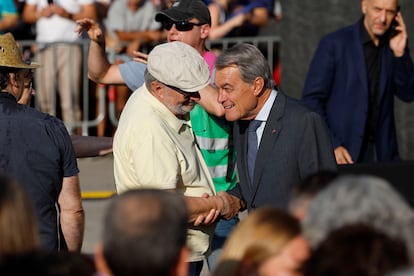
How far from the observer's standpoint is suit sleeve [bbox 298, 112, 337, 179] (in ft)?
20.7

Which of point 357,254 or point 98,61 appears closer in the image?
point 357,254

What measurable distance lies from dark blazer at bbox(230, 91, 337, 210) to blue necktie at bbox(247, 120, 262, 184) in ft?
0.43

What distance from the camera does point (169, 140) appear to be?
6160 mm

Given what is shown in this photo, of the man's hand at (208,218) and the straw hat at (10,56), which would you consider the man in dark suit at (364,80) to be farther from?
the straw hat at (10,56)

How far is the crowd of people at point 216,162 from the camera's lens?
155 inches

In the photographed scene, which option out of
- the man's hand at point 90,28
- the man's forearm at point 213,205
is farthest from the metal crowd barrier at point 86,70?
the man's forearm at point 213,205

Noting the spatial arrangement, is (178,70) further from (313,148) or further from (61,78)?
(61,78)

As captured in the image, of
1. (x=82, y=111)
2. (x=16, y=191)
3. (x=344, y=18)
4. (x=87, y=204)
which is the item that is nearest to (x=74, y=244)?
(x=16, y=191)

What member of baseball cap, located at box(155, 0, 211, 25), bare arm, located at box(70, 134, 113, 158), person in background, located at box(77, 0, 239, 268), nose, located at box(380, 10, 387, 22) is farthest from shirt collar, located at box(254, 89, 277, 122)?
nose, located at box(380, 10, 387, 22)

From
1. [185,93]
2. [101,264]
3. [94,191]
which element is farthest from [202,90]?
[94,191]

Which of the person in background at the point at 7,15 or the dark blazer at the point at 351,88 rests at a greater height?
the dark blazer at the point at 351,88

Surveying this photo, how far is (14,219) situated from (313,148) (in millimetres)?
2561

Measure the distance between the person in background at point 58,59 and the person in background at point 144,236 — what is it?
904 centimetres

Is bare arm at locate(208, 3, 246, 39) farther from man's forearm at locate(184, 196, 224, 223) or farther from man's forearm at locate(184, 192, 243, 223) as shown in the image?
man's forearm at locate(184, 196, 224, 223)
